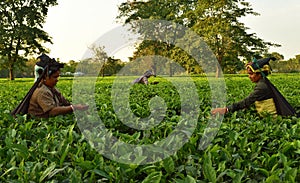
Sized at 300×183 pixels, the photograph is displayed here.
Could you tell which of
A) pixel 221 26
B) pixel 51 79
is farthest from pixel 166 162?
pixel 221 26

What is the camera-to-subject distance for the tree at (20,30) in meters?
34.5

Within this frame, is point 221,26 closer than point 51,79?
No

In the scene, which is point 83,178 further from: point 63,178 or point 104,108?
point 104,108

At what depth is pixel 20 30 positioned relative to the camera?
3434cm

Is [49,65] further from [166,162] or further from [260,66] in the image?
[166,162]

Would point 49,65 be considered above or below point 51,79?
above

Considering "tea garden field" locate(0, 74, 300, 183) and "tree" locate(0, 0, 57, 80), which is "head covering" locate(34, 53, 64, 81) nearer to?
"tea garden field" locate(0, 74, 300, 183)

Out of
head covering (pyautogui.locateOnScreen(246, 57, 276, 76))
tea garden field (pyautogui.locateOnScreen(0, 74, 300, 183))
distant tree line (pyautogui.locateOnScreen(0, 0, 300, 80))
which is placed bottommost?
tea garden field (pyautogui.locateOnScreen(0, 74, 300, 183))

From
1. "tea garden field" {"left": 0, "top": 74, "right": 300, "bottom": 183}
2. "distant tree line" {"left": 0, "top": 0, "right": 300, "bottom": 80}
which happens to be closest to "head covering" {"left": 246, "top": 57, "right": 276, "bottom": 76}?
"tea garden field" {"left": 0, "top": 74, "right": 300, "bottom": 183}

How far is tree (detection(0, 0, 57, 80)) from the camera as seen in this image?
34.5m

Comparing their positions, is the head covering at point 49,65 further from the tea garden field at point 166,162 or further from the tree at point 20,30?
the tree at point 20,30

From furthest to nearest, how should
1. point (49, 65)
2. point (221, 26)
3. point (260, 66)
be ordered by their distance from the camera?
point (221, 26)
point (260, 66)
point (49, 65)

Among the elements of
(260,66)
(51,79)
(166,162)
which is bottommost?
(166,162)

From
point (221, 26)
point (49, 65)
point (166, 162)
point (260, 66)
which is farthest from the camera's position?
point (221, 26)
